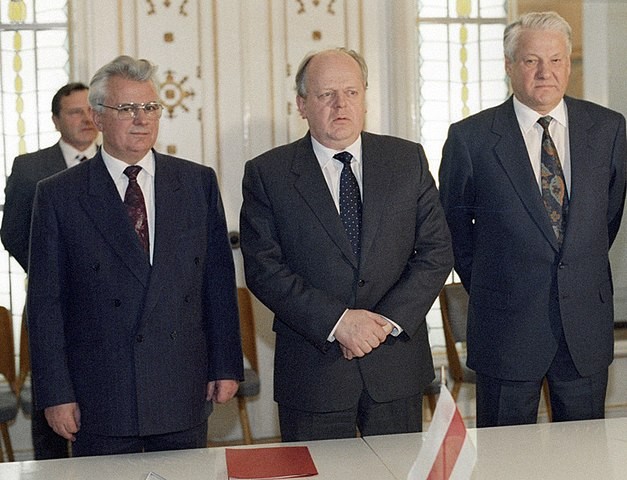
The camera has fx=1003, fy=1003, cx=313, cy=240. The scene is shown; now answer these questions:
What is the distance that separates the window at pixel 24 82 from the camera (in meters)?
5.02

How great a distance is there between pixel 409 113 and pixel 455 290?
98 cm

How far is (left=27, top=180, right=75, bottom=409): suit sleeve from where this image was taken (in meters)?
2.78

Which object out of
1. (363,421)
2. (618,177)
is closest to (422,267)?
(363,421)

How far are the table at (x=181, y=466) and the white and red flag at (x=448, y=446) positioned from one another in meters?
0.49

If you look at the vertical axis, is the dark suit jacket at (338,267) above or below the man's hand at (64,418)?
above

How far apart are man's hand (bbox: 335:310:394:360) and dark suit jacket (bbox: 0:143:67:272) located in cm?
195

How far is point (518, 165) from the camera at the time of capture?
127 inches

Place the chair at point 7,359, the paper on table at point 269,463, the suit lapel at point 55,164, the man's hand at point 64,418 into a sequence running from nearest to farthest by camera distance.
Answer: the paper on table at point 269,463 < the man's hand at point 64,418 < the suit lapel at point 55,164 < the chair at point 7,359

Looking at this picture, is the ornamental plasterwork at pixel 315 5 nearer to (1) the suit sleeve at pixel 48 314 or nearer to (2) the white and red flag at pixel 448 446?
(1) the suit sleeve at pixel 48 314

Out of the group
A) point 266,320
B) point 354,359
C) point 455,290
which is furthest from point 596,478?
point 266,320

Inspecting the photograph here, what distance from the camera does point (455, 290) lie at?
16.5ft

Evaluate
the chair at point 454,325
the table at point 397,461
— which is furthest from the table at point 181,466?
the chair at point 454,325

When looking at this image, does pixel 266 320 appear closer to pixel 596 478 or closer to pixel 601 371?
pixel 601 371

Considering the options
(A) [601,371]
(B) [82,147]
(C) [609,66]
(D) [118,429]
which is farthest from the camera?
(C) [609,66]
